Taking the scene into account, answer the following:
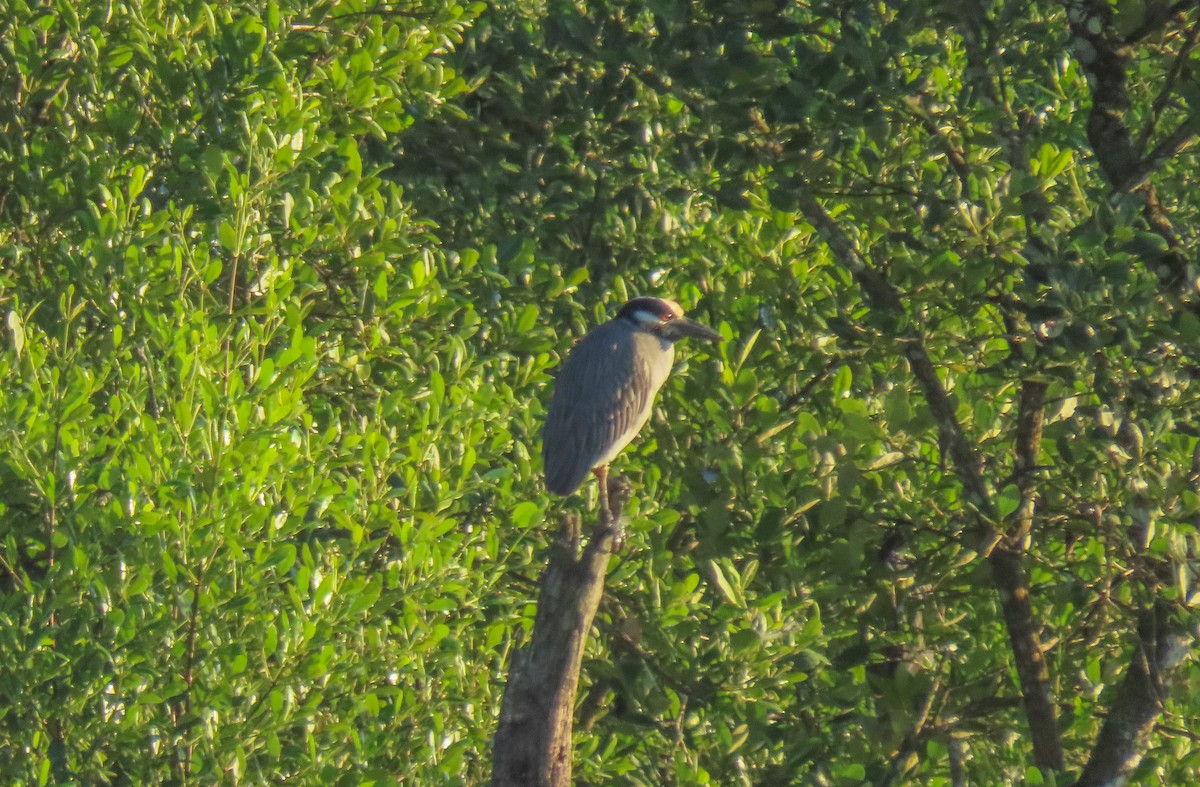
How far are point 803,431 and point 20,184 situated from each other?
3.90 meters

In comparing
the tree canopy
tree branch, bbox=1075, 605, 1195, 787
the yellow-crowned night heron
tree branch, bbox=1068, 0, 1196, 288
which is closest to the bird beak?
the yellow-crowned night heron

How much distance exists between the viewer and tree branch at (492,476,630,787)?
4.52 metres

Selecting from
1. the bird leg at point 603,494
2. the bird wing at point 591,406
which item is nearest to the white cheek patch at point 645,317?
the bird wing at point 591,406

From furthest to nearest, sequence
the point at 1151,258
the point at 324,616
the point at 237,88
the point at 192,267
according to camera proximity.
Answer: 1. the point at 237,88
2. the point at 192,267
3. the point at 324,616
4. the point at 1151,258

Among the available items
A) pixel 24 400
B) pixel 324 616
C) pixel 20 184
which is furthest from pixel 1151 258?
pixel 20 184

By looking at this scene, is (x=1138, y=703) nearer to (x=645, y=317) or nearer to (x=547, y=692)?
(x=547, y=692)

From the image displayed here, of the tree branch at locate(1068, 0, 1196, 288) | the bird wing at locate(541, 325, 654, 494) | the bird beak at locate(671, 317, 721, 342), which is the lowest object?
the bird wing at locate(541, 325, 654, 494)

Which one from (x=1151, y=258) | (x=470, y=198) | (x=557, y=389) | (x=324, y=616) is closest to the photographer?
(x=1151, y=258)

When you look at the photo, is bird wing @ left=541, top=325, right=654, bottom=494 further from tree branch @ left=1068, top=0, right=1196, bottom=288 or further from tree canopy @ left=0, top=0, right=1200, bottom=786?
tree branch @ left=1068, top=0, right=1196, bottom=288

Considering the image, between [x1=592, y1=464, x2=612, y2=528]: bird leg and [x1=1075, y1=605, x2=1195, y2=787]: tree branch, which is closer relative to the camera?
[x1=1075, y1=605, x2=1195, y2=787]: tree branch

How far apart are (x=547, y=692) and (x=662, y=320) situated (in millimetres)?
3238

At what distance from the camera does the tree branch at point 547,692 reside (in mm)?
4523

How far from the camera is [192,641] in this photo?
5.21 m

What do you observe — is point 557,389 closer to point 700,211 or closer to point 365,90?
point 700,211
